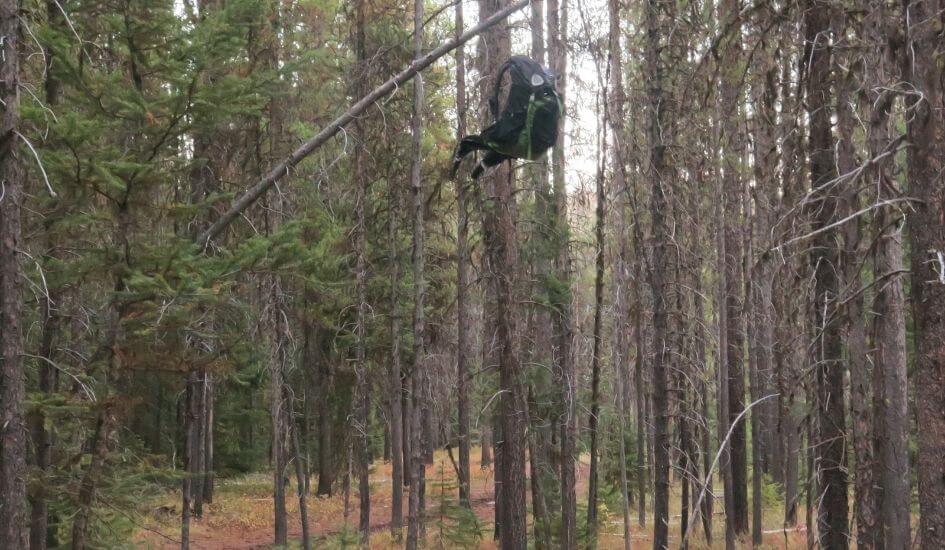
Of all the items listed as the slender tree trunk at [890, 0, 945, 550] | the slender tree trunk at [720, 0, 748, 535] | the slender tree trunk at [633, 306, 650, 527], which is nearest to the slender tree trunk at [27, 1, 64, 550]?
the slender tree trunk at [633, 306, 650, 527]

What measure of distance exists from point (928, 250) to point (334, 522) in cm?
1966

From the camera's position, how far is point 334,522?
70.9ft

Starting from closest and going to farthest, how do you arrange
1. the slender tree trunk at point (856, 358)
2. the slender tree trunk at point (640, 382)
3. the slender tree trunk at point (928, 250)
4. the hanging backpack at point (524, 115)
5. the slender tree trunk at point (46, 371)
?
the slender tree trunk at point (928, 250) → the slender tree trunk at point (856, 358) → the hanging backpack at point (524, 115) → the slender tree trunk at point (46, 371) → the slender tree trunk at point (640, 382)

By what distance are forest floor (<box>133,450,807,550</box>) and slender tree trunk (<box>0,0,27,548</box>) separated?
7.41 meters

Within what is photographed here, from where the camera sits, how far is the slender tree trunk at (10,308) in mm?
6742

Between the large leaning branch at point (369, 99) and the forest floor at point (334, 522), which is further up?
the large leaning branch at point (369, 99)

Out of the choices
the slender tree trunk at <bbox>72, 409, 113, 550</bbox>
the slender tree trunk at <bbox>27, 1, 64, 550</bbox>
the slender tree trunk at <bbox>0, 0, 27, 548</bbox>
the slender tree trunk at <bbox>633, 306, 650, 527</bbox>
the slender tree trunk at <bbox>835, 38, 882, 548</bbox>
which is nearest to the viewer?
the slender tree trunk at <bbox>835, 38, 882, 548</bbox>

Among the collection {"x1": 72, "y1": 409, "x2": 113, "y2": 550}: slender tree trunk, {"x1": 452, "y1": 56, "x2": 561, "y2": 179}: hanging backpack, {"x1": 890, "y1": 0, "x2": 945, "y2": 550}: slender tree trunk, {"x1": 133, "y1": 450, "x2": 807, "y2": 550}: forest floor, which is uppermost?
{"x1": 452, "y1": 56, "x2": 561, "y2": 179}: hanging backpack

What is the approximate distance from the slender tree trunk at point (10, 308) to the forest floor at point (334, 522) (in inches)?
292

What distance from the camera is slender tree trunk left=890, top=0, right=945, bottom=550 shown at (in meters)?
4.38

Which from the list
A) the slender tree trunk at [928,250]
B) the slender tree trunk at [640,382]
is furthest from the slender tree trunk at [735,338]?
the slender tree trunk at [928,250]

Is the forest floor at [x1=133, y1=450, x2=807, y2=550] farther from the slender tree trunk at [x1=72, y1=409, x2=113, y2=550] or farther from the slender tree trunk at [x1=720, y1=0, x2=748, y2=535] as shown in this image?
the slender tree trunk at [x1=72, y1=409, x2=113, y2=550]

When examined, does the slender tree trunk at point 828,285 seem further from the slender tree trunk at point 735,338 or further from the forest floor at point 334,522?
the slender tree trunk at point 735,338

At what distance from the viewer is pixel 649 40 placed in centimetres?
1147
